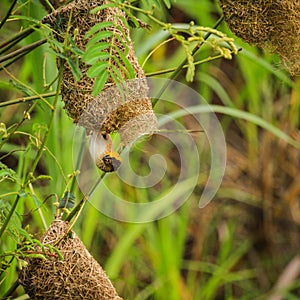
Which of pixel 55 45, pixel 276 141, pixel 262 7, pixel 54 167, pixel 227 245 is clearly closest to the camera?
pixel 55 45

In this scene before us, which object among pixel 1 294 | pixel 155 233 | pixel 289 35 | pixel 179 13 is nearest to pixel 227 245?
pixel 155 233

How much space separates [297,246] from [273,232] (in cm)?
15

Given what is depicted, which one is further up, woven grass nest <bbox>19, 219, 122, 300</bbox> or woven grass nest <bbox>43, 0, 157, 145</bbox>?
woven grass nest <bbox>43, 0, 157, 145</bbox>

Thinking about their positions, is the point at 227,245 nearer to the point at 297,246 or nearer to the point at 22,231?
the point at 297,246

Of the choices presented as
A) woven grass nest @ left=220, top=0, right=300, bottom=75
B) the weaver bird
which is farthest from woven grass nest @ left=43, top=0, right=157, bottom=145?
woven grass nest @ left=220, top=0, right=300, bottom=75

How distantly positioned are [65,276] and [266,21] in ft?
1.57

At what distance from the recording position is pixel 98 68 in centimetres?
102

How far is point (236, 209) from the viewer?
362cm

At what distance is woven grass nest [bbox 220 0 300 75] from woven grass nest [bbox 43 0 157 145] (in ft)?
0.54

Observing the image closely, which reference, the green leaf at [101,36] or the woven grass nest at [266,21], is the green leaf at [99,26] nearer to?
the green leaf at [101,36]

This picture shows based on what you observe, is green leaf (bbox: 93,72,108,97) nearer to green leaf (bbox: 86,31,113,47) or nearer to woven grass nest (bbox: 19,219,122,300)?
green leaf (bbox: 86,31,113,47)

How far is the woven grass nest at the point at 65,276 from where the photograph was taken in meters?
1.15

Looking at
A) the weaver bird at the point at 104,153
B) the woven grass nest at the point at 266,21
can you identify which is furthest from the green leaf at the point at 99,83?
the woven grass nest at the point at 266,21

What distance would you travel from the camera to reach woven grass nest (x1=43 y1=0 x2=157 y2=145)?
3.62 ft
